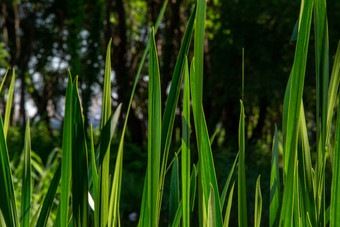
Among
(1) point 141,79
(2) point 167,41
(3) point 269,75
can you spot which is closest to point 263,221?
(3) point 269,75

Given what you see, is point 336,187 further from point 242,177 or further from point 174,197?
point 174,197

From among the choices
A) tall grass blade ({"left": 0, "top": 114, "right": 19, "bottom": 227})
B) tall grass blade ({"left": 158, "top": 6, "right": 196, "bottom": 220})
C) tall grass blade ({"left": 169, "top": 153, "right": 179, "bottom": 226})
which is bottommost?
tall grass blade ({"left": 169, "top": 153, "right": 179, "bottom": 226})

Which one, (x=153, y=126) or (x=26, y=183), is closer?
(x=153, y=126)

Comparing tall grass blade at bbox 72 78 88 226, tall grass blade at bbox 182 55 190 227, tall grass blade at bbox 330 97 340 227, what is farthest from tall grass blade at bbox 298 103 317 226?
tall grass blade at bbox 72 78 88 226

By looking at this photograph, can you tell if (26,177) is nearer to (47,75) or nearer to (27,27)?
(27,27)

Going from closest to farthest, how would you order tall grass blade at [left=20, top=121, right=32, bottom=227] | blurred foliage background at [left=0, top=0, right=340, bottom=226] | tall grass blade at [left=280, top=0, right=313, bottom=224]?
tall grass blade at [left=280, top=0, right=313, bottom=224], tall grass blade at [left=20, top=121, right=32, bottom=227], blurred foliage background at [left=0, top=0, right=340, bottom=226]

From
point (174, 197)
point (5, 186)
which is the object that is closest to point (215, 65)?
point (174, 197)

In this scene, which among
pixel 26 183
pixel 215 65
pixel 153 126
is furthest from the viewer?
pixel 215 65

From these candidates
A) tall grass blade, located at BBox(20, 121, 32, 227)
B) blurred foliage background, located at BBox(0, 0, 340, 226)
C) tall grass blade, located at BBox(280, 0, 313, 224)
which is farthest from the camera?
blurred foliage background, located at BBox(0, 0, 340, 226)

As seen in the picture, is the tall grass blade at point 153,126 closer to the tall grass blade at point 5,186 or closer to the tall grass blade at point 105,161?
the tall grass blade at point 105,161

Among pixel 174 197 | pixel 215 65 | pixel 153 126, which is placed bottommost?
pixel 174 197

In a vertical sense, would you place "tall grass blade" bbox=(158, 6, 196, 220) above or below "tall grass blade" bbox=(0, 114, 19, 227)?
above

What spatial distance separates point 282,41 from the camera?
5.44 metres

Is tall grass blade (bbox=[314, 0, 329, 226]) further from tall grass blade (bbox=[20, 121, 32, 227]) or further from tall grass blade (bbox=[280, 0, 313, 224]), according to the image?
tall grass blade (bbox=[20, 121, 32, 227])
